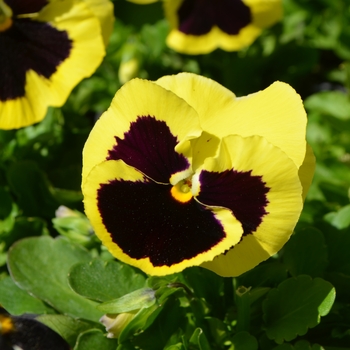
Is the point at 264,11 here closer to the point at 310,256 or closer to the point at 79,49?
the point at 79,49

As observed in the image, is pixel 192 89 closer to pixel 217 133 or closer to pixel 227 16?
pixel 217 133

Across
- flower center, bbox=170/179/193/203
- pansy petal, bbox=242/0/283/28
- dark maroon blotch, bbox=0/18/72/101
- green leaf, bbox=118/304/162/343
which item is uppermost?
dark maroon blotch, bbox=0/18/72/101

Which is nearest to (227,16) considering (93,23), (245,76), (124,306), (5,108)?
(245,76)

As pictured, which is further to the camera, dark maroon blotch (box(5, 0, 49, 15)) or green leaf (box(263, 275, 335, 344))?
dark maroon blotch (box(5, 0, 49, 15))

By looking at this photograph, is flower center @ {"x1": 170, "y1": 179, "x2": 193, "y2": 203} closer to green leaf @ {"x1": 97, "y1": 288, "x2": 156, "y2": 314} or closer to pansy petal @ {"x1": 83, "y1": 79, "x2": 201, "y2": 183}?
pansy petal @ {"x1": 83, "y1": 79, "x2": 201, "y2": 183}

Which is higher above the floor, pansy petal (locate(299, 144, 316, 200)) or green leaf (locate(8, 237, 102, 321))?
pansy petal (locate(299, 144, 316, 200))

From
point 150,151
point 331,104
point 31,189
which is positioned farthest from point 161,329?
point 331,104

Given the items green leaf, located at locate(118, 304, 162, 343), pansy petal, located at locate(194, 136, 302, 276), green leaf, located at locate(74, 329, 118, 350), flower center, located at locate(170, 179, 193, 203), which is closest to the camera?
pansy petal, located at locate(194, 136, 302, 276)

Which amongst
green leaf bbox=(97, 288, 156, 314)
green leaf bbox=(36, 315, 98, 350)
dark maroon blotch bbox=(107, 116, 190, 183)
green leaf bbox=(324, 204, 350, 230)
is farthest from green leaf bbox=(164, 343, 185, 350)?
green leaf bbox=(324, 204, 350, 230)
